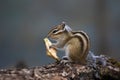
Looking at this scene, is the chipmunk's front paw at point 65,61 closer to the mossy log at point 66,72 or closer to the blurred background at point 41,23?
the mossy log at point 66,72

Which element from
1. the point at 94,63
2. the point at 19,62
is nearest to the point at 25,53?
the point at 19,62

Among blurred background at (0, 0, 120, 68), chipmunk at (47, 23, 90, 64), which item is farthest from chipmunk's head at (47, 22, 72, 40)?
blurred background at (0, 0, 120, 68)

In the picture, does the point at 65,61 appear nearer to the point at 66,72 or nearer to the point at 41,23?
the point at 66,72

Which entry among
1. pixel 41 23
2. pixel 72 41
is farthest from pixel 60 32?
pixel 41 23

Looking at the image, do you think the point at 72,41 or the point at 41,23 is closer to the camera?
the point at 72,41

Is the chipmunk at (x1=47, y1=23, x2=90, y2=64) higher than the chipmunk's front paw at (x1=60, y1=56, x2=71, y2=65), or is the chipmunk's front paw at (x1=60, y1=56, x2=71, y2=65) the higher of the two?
the chipmunk at (x1=47, y1=23, x2=90, y2=64)

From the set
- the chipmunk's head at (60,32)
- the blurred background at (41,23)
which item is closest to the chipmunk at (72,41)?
the chipmunk's head at (60,32)

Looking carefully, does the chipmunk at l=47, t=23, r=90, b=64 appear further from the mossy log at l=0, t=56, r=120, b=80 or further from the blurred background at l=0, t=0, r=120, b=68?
the blurred background at l=0, t=0, r=120, b=68
